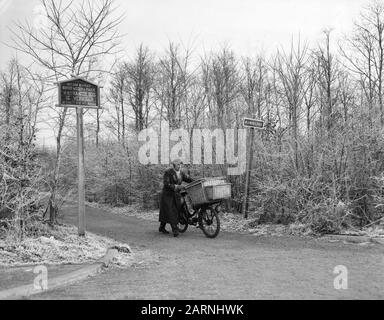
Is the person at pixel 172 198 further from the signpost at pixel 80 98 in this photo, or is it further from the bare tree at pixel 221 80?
the bare tree at pixel 221 80

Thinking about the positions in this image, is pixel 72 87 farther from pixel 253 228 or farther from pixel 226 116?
pixel 226 116

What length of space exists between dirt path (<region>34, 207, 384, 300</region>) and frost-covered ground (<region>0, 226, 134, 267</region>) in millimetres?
568

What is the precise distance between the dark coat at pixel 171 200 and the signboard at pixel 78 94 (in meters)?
2.51

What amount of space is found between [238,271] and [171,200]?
13.9ft

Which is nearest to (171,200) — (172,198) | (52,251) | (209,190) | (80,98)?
(172,198)

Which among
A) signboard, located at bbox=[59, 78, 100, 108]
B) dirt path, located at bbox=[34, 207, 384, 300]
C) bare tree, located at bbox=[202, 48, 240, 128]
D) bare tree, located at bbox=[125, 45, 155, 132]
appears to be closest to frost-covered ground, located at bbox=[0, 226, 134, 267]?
dirt path, located at bbox=[34, 207, 384, 300]

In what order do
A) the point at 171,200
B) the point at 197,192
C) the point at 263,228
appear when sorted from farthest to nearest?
the point at 263,228 → the point at 171,200 → the point at 197,192

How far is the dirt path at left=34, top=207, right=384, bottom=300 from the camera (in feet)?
18.8

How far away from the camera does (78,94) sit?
9398 millimetres

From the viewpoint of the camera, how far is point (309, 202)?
10.9 meters

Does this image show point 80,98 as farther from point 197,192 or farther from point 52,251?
point 197,192

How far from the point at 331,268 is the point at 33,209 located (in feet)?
17.7

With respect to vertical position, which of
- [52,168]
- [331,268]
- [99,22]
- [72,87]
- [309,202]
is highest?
[99,22]
